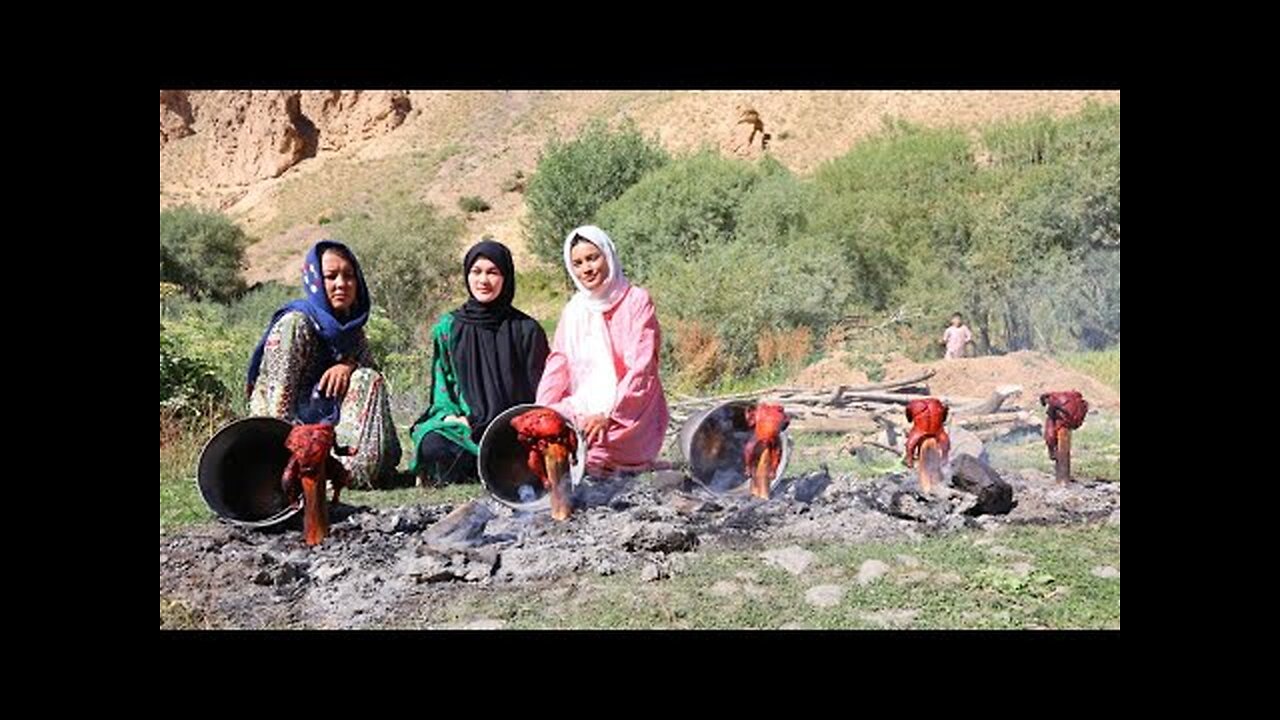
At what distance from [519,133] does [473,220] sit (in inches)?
22.8

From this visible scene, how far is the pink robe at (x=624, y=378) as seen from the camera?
6543 millimetres

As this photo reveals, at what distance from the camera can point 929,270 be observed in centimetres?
771

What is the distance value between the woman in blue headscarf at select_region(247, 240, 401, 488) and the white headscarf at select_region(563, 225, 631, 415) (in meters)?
1.00

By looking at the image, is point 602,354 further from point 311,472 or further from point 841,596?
point 841,596

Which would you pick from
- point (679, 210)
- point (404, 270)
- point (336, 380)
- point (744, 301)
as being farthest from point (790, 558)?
point (404, 270)

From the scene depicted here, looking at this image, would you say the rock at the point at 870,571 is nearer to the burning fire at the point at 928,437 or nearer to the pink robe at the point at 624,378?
the burning fire at the point at 928,437

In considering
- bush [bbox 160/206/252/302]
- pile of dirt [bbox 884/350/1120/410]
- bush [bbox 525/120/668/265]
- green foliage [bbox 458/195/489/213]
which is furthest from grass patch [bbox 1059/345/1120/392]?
bush [bbox 160/206/252/302]

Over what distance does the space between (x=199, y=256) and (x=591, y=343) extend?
2293 millimetres

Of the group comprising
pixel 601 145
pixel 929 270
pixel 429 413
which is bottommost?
pixel 429 413

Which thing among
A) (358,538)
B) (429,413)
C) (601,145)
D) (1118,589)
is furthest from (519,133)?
(1118,589)

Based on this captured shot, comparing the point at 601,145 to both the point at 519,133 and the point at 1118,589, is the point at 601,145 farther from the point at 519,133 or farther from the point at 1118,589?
the point at 1118,589

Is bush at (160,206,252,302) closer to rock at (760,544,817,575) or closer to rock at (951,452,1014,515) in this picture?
rock at (760,544,817,575)

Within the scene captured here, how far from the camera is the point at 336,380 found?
255 inches

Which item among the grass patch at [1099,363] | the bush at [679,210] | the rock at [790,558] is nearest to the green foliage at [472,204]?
the bush at [679,210]
